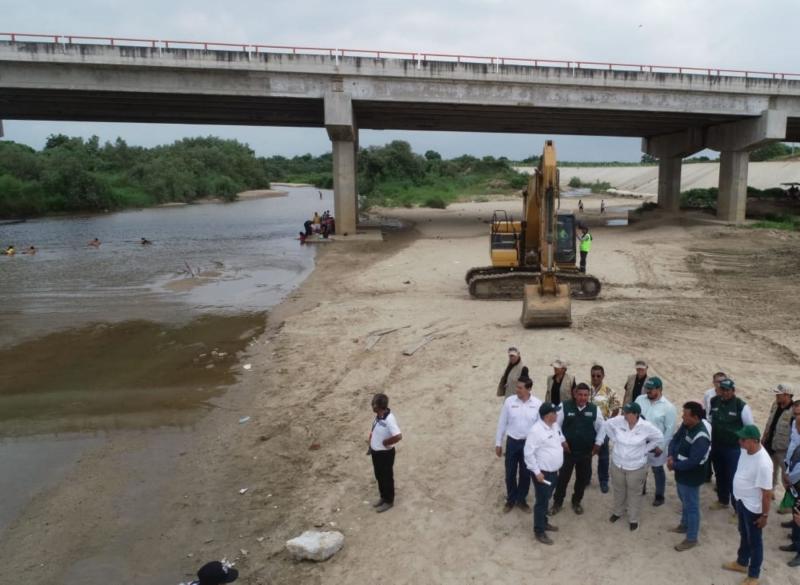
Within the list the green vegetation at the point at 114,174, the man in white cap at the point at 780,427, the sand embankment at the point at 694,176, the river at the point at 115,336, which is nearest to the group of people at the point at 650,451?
the man in white cap at the point at 780,427

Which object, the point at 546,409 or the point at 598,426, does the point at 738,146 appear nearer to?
the point at 598,426

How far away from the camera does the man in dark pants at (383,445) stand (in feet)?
20.5

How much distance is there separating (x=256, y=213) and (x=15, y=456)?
5445cm

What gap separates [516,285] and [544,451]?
1093cm

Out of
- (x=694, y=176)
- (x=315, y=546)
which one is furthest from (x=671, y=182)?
(x=315, y=546)

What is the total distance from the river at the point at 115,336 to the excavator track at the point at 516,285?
6.01m

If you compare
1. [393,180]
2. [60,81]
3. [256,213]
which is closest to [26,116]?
[60,81]

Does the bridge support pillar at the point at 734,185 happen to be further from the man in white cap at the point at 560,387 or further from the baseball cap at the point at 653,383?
the baseball cap at the point at 653,383

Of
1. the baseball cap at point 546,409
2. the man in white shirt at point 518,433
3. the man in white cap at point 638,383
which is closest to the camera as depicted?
the baseball cap at point 546,409

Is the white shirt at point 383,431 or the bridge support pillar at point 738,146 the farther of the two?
the bridge support pillar at point 738,146

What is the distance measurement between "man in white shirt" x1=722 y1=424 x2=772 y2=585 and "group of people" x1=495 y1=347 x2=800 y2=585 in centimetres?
1

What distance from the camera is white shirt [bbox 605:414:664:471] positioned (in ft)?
18.6

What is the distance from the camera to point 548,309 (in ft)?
41.9

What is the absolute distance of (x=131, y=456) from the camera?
867 centimetres
